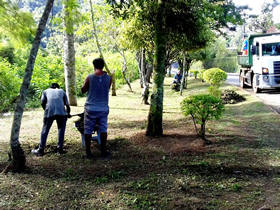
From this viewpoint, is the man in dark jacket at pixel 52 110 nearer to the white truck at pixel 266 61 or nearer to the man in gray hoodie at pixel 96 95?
the man in gray hoodie at pixel 96 95

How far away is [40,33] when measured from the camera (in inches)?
200

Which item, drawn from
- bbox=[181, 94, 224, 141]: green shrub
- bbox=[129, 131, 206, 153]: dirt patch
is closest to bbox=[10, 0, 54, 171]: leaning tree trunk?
bbox=[129, 131, 206, 153]: dirt patch

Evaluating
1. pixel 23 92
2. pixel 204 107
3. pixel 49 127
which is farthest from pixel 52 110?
pixel 204 107

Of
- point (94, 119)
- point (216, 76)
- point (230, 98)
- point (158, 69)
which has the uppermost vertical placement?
point (158, 69)

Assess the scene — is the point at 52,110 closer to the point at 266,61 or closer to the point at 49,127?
the point at 49,127

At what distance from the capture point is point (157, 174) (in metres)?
5.27

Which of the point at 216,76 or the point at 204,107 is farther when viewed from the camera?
the point at 216,76

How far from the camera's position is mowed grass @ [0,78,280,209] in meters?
4.27

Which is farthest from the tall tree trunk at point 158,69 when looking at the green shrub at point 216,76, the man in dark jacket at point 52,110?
the green shrub at point 216,76

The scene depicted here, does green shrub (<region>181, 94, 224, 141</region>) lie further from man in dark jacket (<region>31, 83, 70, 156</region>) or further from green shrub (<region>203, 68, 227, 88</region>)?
green shrub (<region>203, 68, 227, 88</region>)

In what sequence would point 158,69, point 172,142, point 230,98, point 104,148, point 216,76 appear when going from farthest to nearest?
1. point 230,98
2. point 216,76
3. point 158,69
4. point 172,142
5. point 104,148

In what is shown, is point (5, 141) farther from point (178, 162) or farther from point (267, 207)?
point (267, 207)

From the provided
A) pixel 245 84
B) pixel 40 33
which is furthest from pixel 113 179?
pixel 245 84

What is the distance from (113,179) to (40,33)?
278 cm
